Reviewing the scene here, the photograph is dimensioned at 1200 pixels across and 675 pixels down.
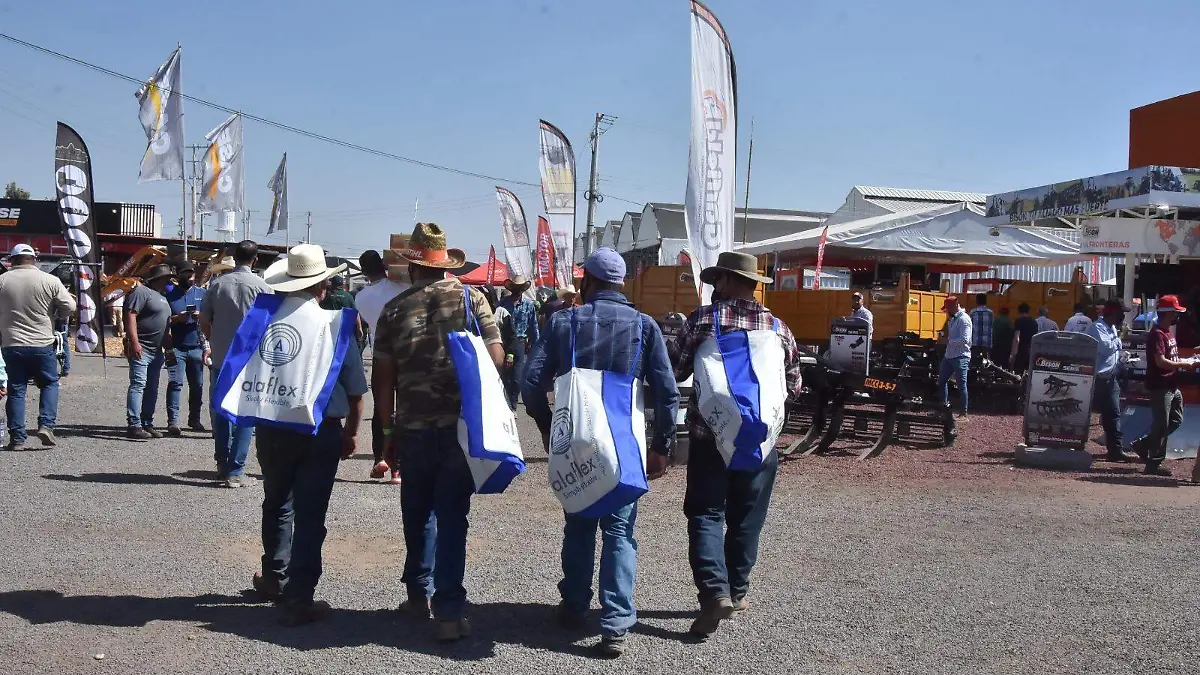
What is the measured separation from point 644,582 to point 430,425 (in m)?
1.78

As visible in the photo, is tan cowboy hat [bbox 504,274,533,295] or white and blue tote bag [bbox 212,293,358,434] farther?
tan cowboy hat [bbox 504,274,533,295]

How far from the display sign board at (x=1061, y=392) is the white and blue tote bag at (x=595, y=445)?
325 inches

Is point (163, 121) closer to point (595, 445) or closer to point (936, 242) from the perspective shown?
point (936, 242)

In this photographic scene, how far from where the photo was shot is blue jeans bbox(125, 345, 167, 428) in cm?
1084

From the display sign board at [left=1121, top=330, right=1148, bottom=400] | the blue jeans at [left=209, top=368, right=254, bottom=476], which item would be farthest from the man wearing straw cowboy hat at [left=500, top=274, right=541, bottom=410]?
the display sign board at [left=1121, top=330, right=1148, bottom=400]

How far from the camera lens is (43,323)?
31.8 feet

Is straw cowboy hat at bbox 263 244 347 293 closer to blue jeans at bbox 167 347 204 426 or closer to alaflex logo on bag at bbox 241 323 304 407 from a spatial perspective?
alaflex logo on bag at bbox 241 323 304 407

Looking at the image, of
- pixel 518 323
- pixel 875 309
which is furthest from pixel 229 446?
pixel 875 309

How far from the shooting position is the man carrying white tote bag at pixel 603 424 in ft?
15.1

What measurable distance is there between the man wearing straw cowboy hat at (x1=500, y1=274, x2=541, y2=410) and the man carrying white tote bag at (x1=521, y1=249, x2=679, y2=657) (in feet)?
29.0

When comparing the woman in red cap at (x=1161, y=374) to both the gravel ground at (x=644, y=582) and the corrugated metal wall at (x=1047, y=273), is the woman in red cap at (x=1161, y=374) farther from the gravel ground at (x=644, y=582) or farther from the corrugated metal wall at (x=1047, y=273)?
the corrugated metal wall at (x=1047, y=273)

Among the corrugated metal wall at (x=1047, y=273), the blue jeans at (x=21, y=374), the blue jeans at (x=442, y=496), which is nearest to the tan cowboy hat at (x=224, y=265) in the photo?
the blue jeans at (x=21, y=374)

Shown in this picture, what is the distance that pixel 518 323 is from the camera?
49.7 ft

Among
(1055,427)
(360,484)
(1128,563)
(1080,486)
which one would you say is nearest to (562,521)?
(360,484)
